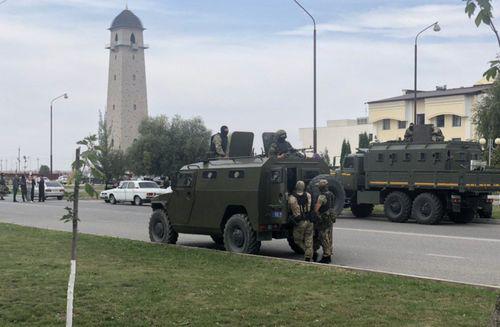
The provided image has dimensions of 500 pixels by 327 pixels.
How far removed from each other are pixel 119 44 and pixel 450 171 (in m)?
90.6

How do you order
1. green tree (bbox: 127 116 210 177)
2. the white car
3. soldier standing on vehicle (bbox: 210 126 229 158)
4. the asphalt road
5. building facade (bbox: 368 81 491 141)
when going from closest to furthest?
the asphalt road → soldier standing on vehicle (bbox: 210 126 229 158) → the white car → green tree (bbox: 127 116 210 177) → building facade (bbox: 368 81 491 141)

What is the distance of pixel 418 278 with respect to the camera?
30.6 feet

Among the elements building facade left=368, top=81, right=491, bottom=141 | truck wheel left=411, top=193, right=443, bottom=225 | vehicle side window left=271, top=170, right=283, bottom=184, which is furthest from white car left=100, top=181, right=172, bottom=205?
building facade left=368, top=81, right=491, bottom=141

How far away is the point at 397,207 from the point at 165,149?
142 ft

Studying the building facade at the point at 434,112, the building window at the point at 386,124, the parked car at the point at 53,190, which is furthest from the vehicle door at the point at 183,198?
the building window at the point at 386,124

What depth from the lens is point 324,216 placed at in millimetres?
11844

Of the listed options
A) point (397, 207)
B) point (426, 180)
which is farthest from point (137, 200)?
point (426, 180)

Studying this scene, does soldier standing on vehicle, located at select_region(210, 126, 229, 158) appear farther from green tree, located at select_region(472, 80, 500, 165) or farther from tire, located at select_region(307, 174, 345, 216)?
green tree, located at select_region(472, 80, 500, 165)

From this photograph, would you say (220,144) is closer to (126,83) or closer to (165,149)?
(165,149)

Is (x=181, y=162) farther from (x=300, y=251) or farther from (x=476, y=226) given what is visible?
(x=300, y=251)

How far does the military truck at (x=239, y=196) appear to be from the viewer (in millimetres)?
12516

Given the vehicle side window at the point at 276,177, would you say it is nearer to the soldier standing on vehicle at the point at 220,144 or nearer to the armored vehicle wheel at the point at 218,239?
the soldier standing on vehicle at the point at 220,144

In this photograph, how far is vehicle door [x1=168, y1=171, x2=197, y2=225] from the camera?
13.9 m

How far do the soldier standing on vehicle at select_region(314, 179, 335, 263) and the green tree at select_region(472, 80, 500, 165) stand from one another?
34.0 metres
